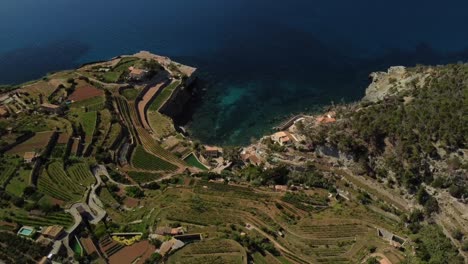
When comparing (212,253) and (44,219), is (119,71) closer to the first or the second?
(44,219)

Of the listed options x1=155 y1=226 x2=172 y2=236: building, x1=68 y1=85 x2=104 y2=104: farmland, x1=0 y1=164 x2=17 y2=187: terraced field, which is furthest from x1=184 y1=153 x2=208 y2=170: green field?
x1=0 y1=164 x2=17 y2=187: terraced field

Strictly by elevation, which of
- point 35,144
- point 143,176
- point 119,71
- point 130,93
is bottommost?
point 35,144

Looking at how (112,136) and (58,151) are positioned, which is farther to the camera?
(112,136)

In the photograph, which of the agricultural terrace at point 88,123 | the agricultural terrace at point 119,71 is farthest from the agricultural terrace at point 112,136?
the agricultural terrace at point 119,71

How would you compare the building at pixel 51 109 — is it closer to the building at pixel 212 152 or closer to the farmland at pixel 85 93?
the farmland at pixel 85 93

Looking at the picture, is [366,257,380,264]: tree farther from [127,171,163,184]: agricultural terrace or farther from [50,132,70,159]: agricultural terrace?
[50,132,70,159]: agricultural terrace

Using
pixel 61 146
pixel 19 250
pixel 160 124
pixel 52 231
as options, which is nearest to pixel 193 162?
pixel 160 124

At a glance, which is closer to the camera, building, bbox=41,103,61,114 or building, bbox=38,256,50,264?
building, bbox=38,256,50,264
